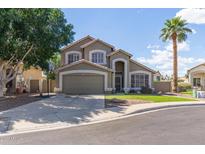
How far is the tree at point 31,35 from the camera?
714 inches

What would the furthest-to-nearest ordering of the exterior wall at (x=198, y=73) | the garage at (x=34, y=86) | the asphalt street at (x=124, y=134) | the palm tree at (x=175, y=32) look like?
1. the exterior wall at (x=198, y=73)
2. the palm tree at (x=175, y=32)
3. the garage at (x=34, y=86)
4. the asphalt street at (x=124, y=134)

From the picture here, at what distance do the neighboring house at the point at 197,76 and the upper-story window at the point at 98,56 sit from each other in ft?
55.0

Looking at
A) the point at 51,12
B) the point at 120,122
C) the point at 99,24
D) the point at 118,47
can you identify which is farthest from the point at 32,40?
the point at 118,47

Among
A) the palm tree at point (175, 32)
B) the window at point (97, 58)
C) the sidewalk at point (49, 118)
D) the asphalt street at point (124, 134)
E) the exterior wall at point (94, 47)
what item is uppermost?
the palm tree at point (175, 32)

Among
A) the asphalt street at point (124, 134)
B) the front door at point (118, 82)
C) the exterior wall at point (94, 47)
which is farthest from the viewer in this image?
the front door at point (118, 82)

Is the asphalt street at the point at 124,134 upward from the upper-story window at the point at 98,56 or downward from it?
downward

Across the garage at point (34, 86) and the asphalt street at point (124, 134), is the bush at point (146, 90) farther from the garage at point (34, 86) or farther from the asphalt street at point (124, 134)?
the asphalt street at point (124, 134)

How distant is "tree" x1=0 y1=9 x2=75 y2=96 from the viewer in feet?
59.5

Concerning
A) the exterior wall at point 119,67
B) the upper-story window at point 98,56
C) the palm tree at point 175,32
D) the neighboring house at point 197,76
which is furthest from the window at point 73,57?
the neighboring house at point 197,76

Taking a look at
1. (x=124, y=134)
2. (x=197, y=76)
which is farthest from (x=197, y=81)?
(x=124, y=134)

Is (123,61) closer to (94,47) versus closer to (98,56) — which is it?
(98,56)

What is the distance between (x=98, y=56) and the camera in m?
34.2
